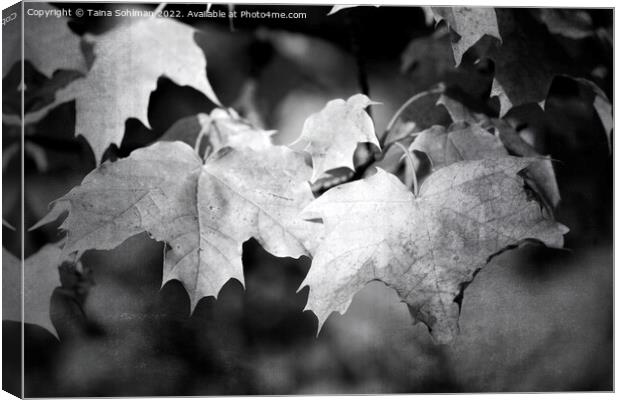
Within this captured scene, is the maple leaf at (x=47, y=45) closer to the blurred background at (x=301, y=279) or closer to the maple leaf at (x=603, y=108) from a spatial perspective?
the blurred background at (x=301, y=279)

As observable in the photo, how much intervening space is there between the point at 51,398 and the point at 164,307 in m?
0.22

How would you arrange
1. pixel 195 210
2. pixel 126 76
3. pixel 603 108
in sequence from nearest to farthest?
pixel 195 210 → pixel 126 76 → pixel 603 108

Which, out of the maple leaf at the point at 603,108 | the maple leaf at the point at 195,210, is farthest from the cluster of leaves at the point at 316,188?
the maple leaf at the point at 603,108

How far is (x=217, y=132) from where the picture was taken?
3.74ft

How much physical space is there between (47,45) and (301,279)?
493mm

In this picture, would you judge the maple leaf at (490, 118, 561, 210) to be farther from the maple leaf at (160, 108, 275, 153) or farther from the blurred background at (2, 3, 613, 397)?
the maple leaf at (160, 108, 275, 153)

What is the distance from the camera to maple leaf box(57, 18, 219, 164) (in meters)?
1.12

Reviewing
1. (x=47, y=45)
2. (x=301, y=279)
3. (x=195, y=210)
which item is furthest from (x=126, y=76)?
(x=301, y=279)

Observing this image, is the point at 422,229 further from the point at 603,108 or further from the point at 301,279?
the point at 603,108

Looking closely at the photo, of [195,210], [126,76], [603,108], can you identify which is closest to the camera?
[195,210]

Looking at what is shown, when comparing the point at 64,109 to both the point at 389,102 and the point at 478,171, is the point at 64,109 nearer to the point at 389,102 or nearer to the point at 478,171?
the point at 389,102

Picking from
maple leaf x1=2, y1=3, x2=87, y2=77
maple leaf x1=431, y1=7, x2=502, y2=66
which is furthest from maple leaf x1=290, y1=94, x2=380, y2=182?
maple leaf x1=2, y1=3, x2=87, y2=77

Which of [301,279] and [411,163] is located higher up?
[411,163]

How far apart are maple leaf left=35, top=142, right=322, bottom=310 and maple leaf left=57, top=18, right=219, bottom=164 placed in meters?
0.08
